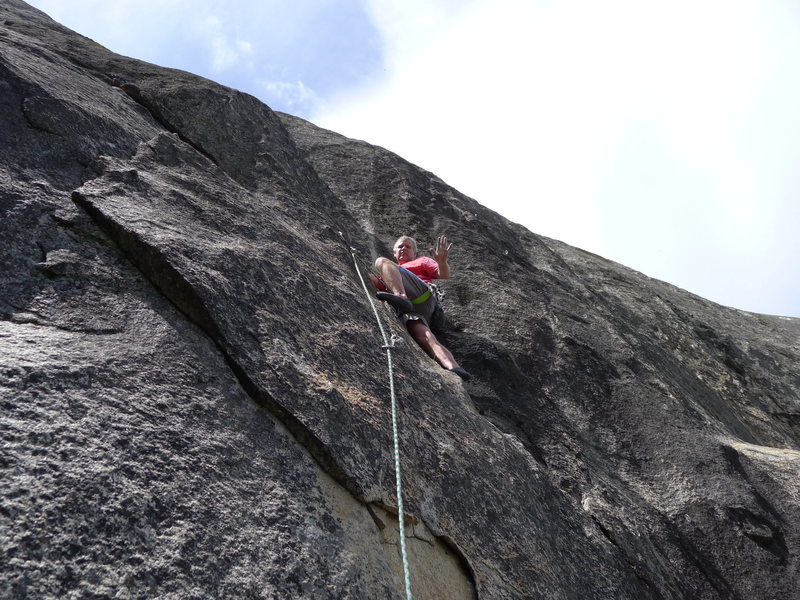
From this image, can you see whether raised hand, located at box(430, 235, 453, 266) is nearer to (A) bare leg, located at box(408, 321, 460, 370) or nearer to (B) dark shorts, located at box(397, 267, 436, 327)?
(B) dark shorts, located at box(397, 267, 436, 327)

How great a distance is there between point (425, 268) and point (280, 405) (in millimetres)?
4033

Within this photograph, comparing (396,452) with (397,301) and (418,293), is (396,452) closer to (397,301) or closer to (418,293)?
(397,301)

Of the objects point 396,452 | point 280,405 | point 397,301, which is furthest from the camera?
point 397,301

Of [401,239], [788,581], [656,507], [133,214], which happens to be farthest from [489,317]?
[133,214]

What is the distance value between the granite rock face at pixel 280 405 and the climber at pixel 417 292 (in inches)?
13.5

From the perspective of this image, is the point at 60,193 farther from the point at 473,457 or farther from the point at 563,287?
the point at 563,287

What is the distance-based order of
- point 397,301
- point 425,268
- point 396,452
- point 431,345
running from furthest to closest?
1. point 425,268
2. point 397,301
3. point 431,345
4. point 396,452

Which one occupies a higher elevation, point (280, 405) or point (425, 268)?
point (425, 268)

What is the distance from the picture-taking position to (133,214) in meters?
4.31

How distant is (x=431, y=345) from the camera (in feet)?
20.6

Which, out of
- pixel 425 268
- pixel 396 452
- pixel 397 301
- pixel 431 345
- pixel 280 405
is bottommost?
pixel 396 452

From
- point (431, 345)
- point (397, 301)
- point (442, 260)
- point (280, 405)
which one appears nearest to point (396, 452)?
point (280, 405)

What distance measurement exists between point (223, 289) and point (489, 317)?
3.84 meters

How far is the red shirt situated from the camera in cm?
748
